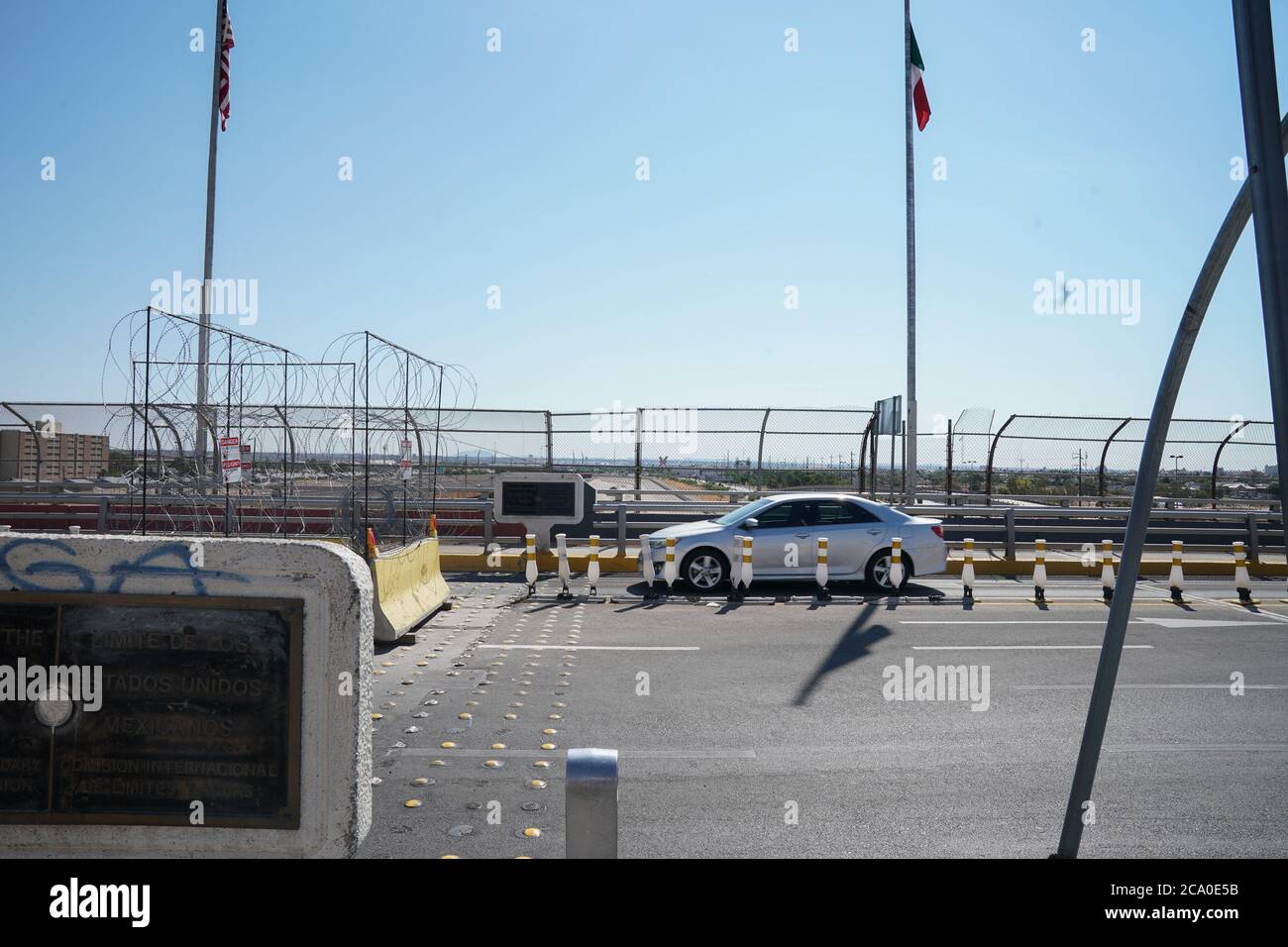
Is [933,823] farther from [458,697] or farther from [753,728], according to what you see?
[458,697]

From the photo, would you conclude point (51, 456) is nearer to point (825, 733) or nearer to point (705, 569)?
point (705, 569)

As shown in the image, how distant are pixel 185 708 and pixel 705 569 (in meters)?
10.2

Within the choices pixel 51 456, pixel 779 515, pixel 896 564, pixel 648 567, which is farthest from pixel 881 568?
pixel 51 456

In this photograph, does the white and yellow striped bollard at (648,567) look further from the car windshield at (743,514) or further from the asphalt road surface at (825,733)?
the asphalt road surface at (825,733)

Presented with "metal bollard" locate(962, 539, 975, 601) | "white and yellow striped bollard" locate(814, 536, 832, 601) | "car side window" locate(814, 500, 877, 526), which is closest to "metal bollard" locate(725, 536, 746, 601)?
"white and yellow striped bollard" locate(814, 536, 832, 601)

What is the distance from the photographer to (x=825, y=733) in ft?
22.2

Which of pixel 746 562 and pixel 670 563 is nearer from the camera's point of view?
pixel 746 562

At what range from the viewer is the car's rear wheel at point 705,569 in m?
13.4

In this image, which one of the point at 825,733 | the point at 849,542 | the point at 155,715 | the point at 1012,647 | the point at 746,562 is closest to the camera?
the point at 155,715

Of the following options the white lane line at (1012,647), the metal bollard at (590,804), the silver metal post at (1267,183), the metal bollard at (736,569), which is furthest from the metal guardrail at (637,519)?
the silver metal post at (1267,183)

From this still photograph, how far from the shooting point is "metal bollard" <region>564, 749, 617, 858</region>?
3182mm

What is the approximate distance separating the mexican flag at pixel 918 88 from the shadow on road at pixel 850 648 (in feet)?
41.2
